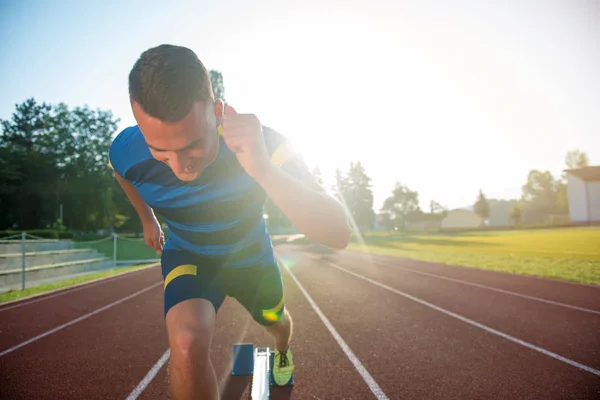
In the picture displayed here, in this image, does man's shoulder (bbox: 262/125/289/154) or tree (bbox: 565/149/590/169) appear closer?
man's shoulder (bbox: 262/125/289/154)

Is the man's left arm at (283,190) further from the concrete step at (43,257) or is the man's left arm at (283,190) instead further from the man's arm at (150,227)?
the concrete step at (43,257)

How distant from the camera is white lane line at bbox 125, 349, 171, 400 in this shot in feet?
11.1

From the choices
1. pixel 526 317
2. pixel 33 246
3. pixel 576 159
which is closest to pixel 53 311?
pixel 33 246

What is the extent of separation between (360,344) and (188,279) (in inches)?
142

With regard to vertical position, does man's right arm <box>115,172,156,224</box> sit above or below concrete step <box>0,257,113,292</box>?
above

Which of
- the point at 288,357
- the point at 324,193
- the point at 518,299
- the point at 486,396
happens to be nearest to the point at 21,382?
the point at 288,357

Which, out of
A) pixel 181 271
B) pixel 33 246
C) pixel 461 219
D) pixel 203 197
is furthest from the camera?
pixel 461 219

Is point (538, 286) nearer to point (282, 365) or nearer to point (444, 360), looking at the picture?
point (444, 360)

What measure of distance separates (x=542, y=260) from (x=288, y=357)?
1556 centimetres

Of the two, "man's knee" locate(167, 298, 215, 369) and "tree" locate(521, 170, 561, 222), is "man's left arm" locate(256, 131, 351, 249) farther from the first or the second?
"tree" locate(521, 170, 561, 222)

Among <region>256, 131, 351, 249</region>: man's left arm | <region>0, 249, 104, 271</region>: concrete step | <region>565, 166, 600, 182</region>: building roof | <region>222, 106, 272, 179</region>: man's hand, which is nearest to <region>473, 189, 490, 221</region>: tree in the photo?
<region>565, 166, 600, 182</region>: building roof

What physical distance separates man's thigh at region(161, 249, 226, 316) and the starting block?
1.05 metres

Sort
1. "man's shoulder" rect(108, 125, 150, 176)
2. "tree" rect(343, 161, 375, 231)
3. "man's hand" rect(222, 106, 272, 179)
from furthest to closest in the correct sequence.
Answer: "tree" rect(343, 161, 375, 231), "man's shoulder" rect(108, 125, 150, 176), "man's hand" rect(222, 106, 272, 179)

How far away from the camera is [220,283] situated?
85.7 inches
